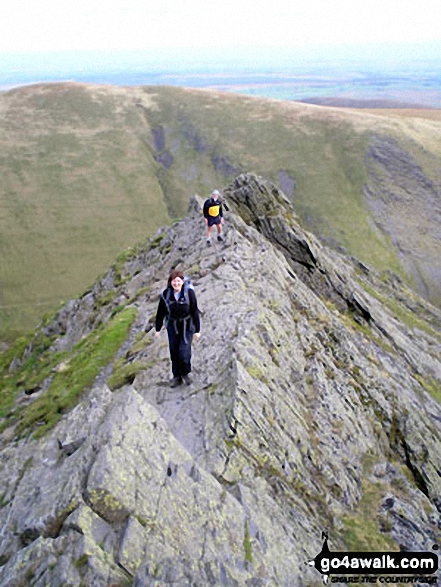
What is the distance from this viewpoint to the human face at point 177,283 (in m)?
14.1

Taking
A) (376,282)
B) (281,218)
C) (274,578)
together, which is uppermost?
(274,578)

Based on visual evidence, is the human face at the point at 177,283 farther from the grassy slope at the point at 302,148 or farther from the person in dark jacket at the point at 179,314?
the grassy slope at the point at 302,148

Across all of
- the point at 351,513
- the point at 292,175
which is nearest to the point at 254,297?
the point at 351,513

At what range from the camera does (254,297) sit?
22.1 meters

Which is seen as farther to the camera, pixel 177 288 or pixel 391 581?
pixel 177 288

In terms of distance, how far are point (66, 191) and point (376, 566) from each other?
131700 mm

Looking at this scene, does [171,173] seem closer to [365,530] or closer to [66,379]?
[66,379]

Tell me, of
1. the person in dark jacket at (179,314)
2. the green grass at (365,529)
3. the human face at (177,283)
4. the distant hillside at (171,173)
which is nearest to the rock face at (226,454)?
the green grass at (365,529)

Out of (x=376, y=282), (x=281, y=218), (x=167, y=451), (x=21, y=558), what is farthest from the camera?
(x=376, y=282)

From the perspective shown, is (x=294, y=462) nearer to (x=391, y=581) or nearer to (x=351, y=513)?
(x=351, y=513)

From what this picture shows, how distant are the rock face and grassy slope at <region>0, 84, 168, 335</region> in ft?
237

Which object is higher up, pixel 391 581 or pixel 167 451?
pixel 167 451

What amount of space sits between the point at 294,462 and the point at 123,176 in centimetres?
13723

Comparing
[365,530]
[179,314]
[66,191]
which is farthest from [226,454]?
[66,191]
